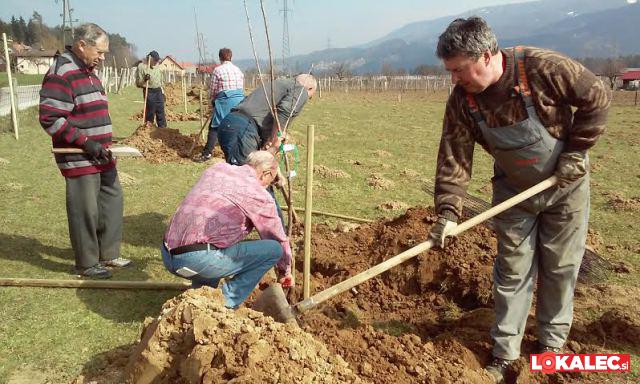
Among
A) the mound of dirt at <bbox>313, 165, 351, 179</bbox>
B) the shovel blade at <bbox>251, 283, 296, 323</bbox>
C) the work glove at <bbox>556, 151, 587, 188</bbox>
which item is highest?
the work glove at <bbox>556, 151, 587, 188</bbox>

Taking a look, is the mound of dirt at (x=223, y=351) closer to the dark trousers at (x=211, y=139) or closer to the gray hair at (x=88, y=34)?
the gray hair at (x=88, y=34)

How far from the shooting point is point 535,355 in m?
3.19

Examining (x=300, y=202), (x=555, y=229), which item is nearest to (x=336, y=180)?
(x=300, y=202)

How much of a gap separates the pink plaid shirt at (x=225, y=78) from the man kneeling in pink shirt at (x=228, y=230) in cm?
615

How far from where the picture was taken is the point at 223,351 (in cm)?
230

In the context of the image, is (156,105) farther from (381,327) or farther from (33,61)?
(33,61)

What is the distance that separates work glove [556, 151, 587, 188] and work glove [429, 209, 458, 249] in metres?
0.66

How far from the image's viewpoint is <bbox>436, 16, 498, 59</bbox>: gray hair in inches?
101

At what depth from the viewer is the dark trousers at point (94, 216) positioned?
4332mm

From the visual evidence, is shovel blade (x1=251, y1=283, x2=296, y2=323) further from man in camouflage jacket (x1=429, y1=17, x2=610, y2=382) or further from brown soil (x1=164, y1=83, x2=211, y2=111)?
brown soil (x1=164, y1=83, x2=211, y2=111)

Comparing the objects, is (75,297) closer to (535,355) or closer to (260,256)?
(260,256)

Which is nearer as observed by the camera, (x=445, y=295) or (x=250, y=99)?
(x=445, y=295)

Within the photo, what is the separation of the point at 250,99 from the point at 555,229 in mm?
3206

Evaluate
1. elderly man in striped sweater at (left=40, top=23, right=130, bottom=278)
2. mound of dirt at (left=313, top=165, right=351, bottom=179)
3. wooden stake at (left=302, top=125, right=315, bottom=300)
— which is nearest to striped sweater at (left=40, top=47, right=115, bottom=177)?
elderly man in striped sweater at (left=40, top=23, right=130, bottom=278)
